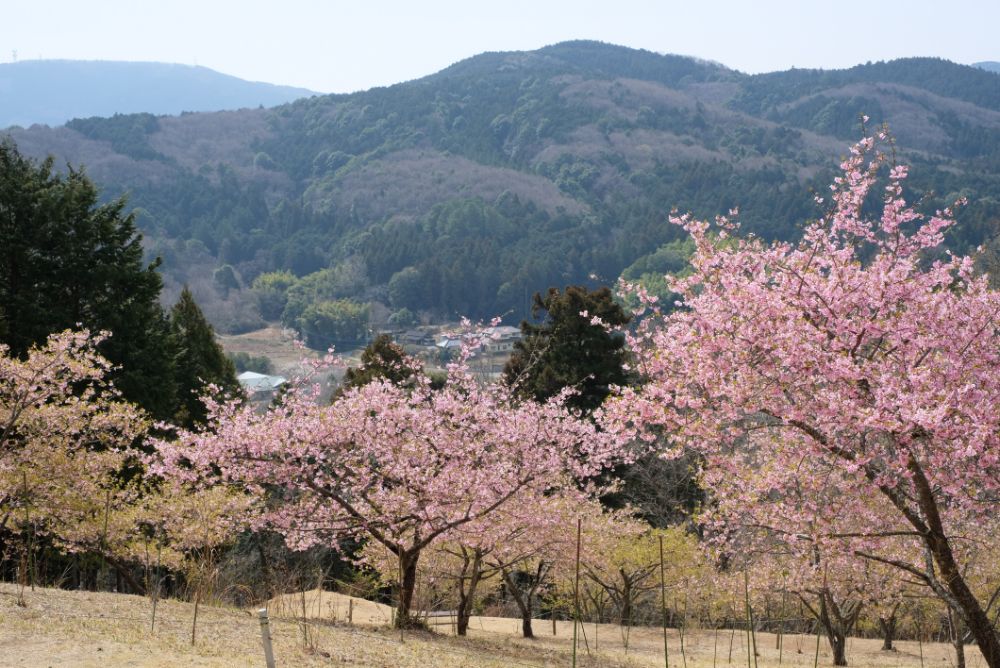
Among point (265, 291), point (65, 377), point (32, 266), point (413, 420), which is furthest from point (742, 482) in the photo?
point (265, 291)

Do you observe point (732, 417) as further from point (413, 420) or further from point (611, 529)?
point (611, 529)

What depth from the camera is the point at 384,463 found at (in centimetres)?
1453

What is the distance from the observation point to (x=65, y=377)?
1587 centimetres

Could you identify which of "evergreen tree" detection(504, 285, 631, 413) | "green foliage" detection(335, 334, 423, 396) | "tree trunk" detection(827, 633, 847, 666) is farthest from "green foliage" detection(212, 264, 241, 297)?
"tree trunk" detection(827, 633, 847, 666)

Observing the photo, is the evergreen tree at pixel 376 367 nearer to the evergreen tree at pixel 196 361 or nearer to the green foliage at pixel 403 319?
the evergreen tree at pixel 196 361

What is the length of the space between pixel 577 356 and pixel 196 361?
13780 mm

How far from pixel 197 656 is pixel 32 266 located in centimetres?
1847

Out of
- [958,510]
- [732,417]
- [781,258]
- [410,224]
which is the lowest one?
[958,510]

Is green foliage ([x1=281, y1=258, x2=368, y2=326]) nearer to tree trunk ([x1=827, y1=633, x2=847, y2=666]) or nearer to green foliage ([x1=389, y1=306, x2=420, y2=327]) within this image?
green foliage ([x1=389, y1=306, x2=420, y2=327])

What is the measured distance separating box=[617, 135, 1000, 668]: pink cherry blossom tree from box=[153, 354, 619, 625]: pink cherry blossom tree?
4019mm

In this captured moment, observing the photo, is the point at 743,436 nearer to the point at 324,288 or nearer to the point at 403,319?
the point at 403,319

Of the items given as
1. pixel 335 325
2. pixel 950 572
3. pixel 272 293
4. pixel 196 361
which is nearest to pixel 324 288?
pixel 272 293

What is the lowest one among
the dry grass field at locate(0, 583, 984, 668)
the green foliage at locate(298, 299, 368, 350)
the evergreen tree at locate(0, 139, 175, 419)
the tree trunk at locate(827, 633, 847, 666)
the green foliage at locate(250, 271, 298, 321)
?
the tree trunk at locate(827, 633, 847, 666)

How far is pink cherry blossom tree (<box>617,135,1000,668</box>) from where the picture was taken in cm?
885
